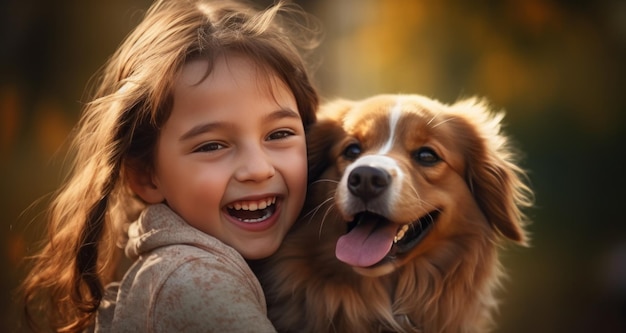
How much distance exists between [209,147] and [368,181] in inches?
24.7

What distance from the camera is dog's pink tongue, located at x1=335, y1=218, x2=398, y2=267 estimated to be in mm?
2793

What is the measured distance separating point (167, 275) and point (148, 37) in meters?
1.12

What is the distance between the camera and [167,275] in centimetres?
234

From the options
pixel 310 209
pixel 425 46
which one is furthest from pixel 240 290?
pixel 425 46

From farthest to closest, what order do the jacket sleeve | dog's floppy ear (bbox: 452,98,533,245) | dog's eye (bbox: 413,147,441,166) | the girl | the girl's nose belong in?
dog's floppy ear (bbox: 452,98,533,245), dog's eye (bbox: 413,147,441,166), the girl's nose, the girl, the jacket sleeve

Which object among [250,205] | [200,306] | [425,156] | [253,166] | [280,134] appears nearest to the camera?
[200,306]

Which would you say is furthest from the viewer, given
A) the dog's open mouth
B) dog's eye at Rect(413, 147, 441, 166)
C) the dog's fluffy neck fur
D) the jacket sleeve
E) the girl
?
dog's eye at Rect(413, 147, 441, 166)

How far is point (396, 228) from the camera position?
9.58 feet

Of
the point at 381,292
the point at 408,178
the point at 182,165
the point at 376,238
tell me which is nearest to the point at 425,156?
the point at 408,178

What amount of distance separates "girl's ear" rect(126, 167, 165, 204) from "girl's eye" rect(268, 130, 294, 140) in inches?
19.9

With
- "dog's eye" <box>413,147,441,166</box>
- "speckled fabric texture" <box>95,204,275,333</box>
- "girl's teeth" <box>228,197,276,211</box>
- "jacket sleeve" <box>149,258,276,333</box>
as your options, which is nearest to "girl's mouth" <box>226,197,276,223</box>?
"girl's teeth" <box>228,197,276,211</box>

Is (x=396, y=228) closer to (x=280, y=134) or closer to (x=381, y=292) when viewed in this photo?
(x=381, y=292)

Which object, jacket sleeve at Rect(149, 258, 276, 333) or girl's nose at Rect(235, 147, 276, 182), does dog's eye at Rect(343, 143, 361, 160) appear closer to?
girl's nose at Rect(235, 147, 276, 182)

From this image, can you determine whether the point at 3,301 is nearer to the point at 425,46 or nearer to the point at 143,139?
the point at 143,139
